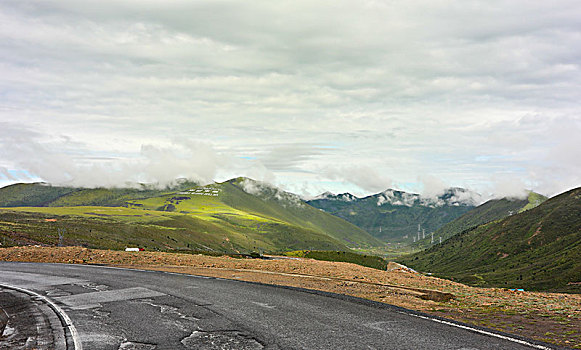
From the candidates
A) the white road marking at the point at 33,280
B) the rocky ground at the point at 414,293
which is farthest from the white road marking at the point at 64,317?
the rocky ground at the point at 414,293

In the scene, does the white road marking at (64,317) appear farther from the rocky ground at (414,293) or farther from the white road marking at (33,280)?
the rocky ground at (414,293)

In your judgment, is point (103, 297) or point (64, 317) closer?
point (64, 317)

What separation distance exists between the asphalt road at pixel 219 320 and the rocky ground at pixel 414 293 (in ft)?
5.90

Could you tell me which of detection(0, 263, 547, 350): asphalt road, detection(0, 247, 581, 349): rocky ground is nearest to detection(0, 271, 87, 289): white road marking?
detection(0, 263, 547, 350): asphalt road

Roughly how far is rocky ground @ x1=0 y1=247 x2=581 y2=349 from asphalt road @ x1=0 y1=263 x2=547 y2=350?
5.90 ft

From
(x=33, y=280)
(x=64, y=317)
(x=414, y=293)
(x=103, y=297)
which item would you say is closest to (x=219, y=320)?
(x=64, y=317)

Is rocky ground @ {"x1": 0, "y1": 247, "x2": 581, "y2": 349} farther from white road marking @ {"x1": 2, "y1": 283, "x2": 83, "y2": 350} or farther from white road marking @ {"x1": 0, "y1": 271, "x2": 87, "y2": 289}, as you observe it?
white road marking @ {"x1": 2, "y1": 283, "x2": 83, "y2": 350}

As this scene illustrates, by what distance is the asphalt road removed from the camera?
10.6 metres

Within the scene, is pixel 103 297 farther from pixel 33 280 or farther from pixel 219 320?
pixel 33 280

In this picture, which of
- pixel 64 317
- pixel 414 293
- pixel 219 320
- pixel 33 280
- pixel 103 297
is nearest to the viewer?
pixel 219 320

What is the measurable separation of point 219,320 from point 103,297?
23.2 ft

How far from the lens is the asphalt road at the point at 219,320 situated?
10562 millimetres

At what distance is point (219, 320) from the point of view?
13.0 m

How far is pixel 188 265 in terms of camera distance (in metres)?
32.4
